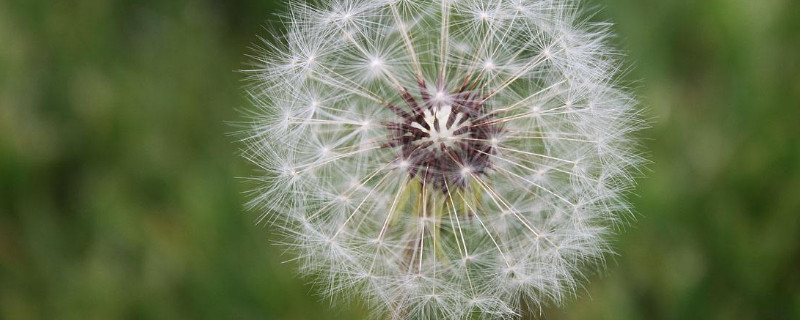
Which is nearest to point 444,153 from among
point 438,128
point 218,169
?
point 438,128

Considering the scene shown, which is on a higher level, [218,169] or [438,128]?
[438,128]

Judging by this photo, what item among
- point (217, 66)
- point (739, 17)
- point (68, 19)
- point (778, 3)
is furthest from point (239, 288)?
point (778, 3)

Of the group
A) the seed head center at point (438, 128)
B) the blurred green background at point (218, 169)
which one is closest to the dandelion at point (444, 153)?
the seed head center at point (438, 128)

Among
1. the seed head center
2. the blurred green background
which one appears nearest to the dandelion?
the seed head center

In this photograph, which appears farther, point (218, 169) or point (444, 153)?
point (218, 169)

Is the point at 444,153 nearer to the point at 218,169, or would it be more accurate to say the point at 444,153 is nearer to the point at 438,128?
the point at 438,128

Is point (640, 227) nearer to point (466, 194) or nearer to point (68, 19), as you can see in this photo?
point (466, 194)

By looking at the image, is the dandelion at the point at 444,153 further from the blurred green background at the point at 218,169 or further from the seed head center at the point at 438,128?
the blurred green background at the point at 218,169
